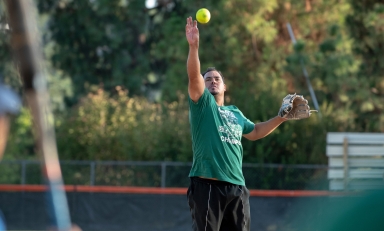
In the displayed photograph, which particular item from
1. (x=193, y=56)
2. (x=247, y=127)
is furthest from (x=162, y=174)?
(x=193, y=56)

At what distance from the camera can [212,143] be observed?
19.5 feet

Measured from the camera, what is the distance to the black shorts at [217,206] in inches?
232

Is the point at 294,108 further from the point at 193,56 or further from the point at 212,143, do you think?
the point at 193,56

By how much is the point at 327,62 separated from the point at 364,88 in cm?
121

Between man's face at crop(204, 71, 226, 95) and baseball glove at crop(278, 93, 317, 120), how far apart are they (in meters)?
0.67

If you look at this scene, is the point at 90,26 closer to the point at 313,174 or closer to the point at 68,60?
the point at 68,60

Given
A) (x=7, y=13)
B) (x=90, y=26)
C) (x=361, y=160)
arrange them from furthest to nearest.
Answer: (x=90, y=26)
(x=361, y=160)
(x=7, y=13)

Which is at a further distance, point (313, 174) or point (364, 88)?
point (364, 88)

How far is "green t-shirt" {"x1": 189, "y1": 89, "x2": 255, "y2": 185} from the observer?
591 cm

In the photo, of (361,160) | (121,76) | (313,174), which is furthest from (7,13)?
(121,76)

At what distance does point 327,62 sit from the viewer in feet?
61.4

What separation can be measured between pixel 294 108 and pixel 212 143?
1.13 m

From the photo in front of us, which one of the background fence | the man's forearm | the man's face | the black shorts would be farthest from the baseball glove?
the background fence

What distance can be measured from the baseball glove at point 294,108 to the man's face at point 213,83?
26.5 inches
